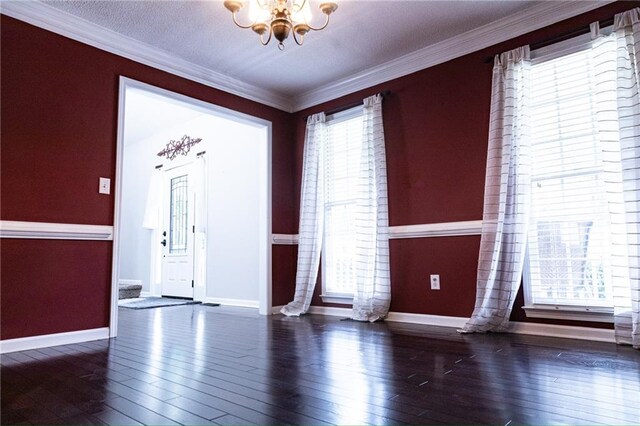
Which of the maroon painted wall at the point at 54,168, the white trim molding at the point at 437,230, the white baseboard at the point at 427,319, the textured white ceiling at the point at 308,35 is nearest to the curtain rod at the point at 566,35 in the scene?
the textured white ceiling at the point at 308,35

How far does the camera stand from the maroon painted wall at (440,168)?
336 centimetres

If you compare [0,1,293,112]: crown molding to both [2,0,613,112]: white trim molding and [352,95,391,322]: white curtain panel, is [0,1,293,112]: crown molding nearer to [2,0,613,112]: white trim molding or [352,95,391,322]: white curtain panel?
[2,0,613,112]: white trim molding

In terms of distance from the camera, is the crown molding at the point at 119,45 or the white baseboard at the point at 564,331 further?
the crown molding at the point at 119,45

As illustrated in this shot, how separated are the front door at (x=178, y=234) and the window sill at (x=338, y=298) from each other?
8.43 ft

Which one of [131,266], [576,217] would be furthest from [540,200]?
[131,266]

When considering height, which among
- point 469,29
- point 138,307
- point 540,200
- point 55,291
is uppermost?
point 469,29

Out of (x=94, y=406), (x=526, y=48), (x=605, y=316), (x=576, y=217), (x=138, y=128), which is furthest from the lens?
(x=138, y=128)

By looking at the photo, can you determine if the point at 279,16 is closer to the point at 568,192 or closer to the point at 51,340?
the point at 568,192

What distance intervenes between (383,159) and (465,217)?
0.96 m

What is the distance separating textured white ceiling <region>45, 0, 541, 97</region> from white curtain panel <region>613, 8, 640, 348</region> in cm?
70

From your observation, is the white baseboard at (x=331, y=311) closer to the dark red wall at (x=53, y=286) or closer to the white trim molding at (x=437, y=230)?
the white trim molding at (x=437, y=230)

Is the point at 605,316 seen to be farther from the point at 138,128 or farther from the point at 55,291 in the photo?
the point at 138,128

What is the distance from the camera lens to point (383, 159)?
3.91 meters

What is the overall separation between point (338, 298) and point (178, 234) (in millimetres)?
3406
